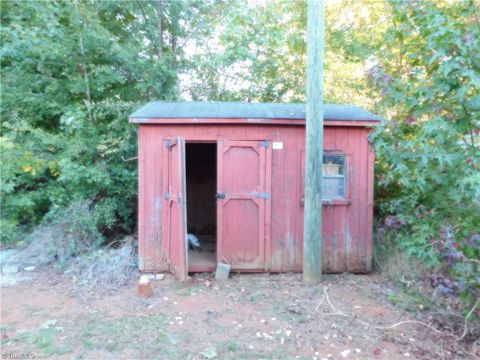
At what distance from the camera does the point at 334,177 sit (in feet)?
18.7

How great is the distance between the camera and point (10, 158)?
15.9ft

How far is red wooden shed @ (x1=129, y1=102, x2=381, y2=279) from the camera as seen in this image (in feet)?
18.0

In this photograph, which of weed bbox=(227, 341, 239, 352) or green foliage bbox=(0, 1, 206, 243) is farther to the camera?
green foliage bbox=(0, 1, 206, 243)

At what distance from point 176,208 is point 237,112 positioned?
1.77m

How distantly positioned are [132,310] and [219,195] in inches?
79.4

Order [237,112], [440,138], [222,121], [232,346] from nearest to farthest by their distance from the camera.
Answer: [440,138]
[232,346]
[222,121]
[237,112]

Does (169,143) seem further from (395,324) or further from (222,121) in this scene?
Result: (395,324)

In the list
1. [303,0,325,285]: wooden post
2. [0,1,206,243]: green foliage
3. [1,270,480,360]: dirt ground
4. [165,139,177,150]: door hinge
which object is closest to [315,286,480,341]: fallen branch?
[1,270,480,360]: dirt ground

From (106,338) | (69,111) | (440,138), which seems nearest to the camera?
(440,138)

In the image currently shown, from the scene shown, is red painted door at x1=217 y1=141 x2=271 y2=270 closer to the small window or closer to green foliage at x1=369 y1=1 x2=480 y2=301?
the small window

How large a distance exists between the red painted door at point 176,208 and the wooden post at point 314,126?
1725mm

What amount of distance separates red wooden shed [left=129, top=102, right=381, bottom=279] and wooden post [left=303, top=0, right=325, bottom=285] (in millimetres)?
560

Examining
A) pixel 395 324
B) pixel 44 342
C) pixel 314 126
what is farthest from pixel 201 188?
pixel 395 324

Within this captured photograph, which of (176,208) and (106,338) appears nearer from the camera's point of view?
(106,338)
